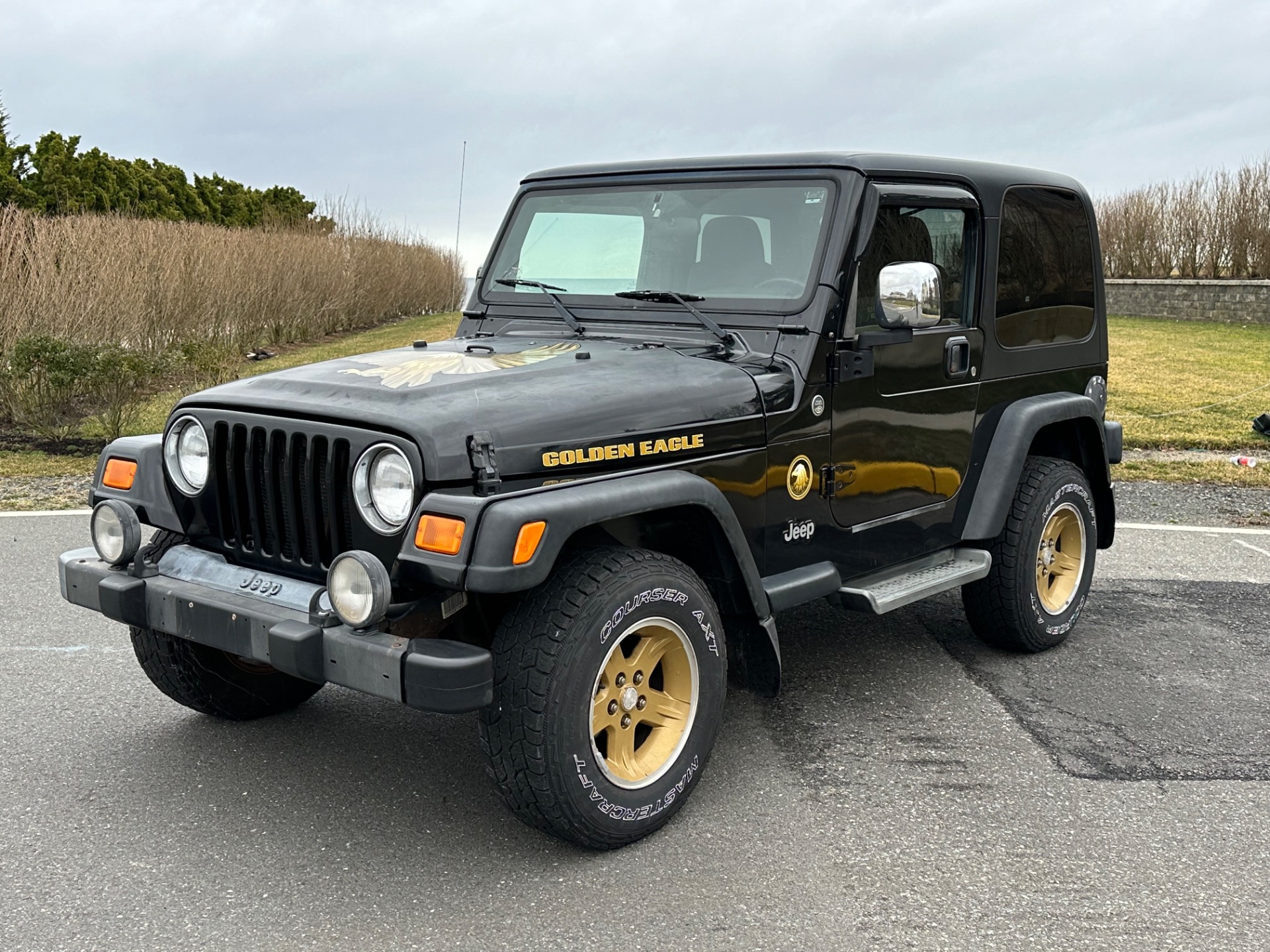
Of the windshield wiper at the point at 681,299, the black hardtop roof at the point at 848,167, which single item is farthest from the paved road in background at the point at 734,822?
the black hardtop roof at the point at 848,167

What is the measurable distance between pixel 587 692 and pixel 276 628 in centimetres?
85

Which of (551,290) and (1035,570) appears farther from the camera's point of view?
(1035,570)

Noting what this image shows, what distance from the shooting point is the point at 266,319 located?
23.5 meters

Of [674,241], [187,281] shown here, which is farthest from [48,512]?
[187,281]

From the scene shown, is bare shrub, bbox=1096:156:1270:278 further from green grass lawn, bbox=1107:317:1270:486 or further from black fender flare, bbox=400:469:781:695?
black fender flare, bbox=400:469:781:695

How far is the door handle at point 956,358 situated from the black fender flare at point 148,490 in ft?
9.26

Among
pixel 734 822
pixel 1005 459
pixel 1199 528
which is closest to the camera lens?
pixel 734 822

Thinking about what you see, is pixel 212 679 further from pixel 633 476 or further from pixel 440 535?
pixel 633 476

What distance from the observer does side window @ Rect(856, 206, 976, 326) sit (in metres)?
4.36

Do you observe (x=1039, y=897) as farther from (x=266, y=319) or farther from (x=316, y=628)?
(x=266, y=319)

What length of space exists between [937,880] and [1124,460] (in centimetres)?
840

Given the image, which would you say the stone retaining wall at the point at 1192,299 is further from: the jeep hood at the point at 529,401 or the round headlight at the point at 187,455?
the round headlight at the point at 187,455

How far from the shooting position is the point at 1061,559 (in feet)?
18.4

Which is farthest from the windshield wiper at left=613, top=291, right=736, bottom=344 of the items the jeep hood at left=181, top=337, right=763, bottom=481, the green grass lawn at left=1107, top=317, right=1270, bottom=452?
the green grass lawn at left=1107, top=317, right=1270, bottom=452
